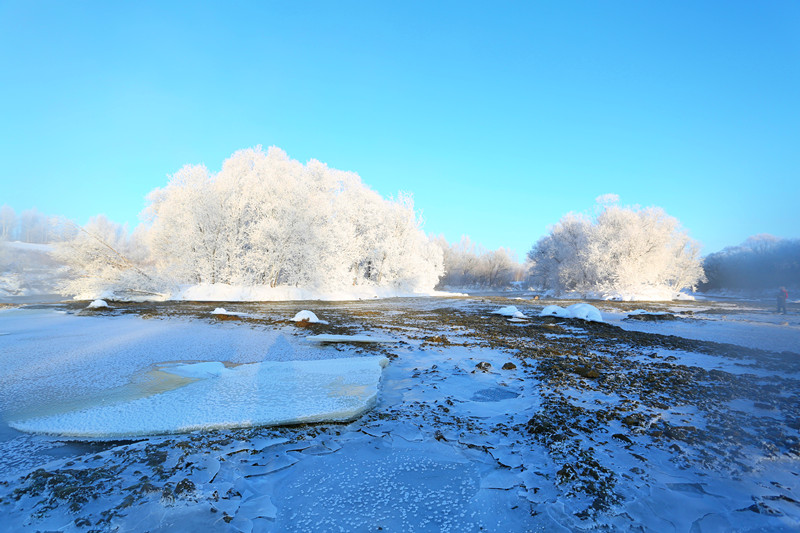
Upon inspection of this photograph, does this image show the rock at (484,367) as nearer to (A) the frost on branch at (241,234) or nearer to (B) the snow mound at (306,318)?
(B) the snow mound at (306,318)

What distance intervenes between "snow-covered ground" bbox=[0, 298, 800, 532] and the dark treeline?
6413 cm

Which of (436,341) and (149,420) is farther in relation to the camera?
(436,341)

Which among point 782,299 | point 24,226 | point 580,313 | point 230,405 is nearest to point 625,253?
point 782,299

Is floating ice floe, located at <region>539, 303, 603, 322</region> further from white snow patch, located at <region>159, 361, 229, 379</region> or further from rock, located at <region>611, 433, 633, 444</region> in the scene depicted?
white snow patch, located at <region>159, 361, 229, 379</region>

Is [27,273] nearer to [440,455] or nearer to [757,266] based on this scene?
[440,455]

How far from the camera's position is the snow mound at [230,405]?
3.52 metres

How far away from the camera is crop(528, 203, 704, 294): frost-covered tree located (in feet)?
124

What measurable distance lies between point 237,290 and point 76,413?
23445mm

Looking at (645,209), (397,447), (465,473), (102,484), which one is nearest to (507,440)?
(465,473)

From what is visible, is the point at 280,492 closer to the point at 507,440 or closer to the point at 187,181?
the point at 507,440

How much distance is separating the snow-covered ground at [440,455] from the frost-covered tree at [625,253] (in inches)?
1399

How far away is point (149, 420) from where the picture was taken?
3650mm

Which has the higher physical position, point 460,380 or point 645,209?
point 645,209

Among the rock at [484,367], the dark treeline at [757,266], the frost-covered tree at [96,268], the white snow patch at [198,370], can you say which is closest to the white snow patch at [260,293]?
the frost-covered tree at [96,268]
